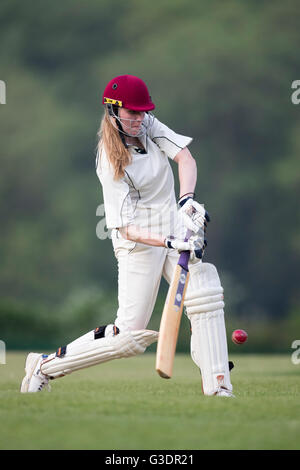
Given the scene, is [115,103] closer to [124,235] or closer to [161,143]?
[161,143]

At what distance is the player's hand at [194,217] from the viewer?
3.02 metres

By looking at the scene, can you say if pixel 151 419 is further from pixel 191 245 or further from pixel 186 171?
pixel 186 171

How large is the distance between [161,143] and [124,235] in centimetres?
45

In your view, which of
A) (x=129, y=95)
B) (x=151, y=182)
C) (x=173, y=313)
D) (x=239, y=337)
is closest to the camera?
(x=173, y=313)

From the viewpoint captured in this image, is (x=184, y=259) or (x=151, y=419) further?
(x=184, y=259)

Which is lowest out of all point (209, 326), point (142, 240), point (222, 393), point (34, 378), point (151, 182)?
point (222, 393)

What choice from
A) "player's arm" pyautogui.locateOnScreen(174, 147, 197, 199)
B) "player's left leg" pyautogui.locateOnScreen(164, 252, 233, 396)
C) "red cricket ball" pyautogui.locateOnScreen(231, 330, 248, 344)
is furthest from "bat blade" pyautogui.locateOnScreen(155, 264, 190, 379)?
"red cricket ball" pyautogui.locateOnScreen(231, 330, 248, 344)

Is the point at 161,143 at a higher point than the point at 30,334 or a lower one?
lower

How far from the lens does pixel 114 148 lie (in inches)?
120

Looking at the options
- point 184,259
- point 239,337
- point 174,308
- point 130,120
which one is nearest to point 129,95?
point 130,120

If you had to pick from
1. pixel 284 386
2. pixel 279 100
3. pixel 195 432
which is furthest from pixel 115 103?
pixel 279 100

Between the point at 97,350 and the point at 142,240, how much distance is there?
1.56 ft

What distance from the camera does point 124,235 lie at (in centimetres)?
308

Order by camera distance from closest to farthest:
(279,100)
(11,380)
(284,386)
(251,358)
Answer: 1. (284,386)
2. (11,380)
3. (251,358)
4. (279,100)
